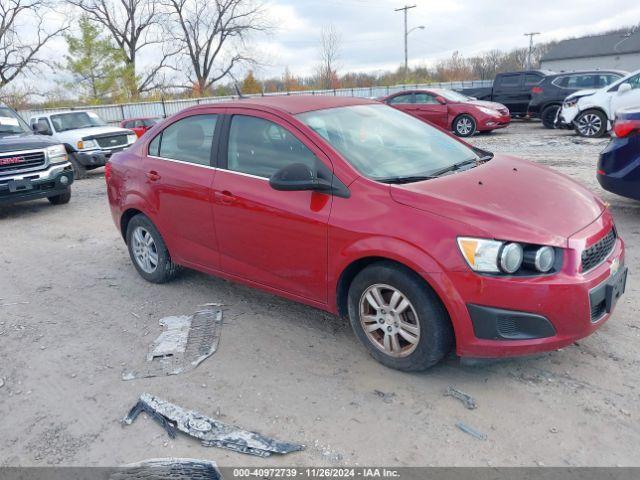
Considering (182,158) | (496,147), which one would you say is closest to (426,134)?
(182,158)

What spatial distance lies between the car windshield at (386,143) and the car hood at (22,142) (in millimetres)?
6497

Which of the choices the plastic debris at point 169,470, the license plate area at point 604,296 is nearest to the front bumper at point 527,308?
the license plate area at point 604,296

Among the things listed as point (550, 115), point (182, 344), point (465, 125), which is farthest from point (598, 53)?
point (182, 344)

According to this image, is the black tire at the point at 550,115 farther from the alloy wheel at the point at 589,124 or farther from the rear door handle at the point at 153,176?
the rear door handle at the point at 153,176

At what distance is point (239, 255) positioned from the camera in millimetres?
4012

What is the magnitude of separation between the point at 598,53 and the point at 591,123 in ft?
162

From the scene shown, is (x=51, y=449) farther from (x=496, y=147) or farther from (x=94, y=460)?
(x=496, y=147)

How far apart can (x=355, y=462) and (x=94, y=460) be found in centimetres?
135

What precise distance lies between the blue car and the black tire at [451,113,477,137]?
9968 mm

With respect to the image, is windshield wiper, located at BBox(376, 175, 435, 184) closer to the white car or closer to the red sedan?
the red sedan

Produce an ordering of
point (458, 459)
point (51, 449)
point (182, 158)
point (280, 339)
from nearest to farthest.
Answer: point (458, 459), point (51, 449), point (280, 339), point (182, 158)

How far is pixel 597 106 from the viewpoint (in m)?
12.6

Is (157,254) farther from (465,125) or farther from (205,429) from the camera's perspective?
(465,125)

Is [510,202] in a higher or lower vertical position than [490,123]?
higher
